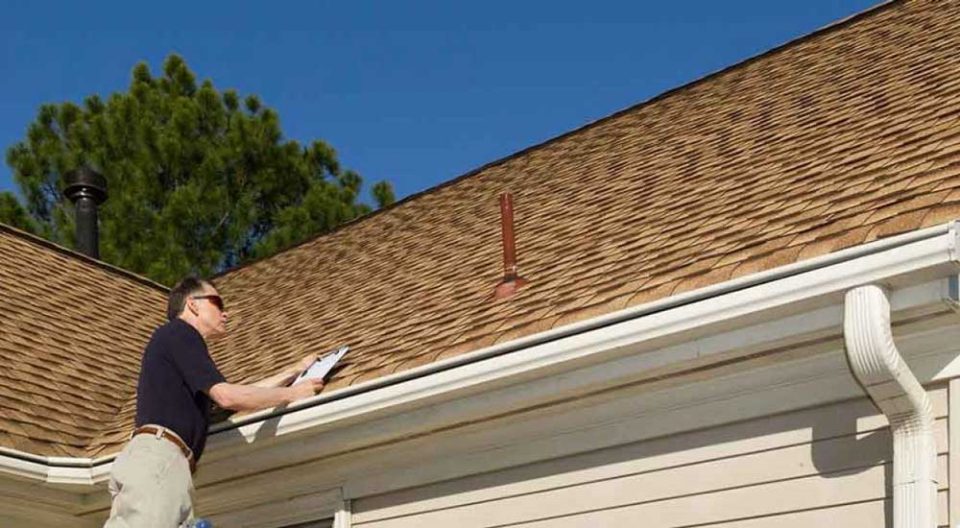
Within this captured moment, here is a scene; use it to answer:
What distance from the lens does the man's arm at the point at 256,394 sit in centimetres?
552

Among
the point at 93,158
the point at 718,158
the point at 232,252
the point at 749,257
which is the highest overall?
the point at 93,158

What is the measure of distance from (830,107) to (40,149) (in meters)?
22.7

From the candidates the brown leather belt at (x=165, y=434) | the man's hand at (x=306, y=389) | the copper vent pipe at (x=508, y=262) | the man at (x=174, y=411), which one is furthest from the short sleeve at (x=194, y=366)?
the copper vent pipe at (x=508, y=262)

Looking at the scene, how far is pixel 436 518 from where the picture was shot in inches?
243

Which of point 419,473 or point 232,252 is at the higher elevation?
point 232,252

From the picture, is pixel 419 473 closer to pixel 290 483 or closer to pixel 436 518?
pixel 436 518

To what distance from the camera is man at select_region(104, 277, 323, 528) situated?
17.4 feet

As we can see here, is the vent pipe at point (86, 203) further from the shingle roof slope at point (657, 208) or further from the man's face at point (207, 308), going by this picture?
the man's face at point (207, 308)

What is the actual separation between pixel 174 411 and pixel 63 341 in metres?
4.57

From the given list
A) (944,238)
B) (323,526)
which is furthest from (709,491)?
(323,526)

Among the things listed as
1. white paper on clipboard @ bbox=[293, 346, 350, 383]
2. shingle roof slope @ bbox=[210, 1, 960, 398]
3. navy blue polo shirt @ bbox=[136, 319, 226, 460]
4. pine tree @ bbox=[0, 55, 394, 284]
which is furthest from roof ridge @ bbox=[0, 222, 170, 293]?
pine tree @ bbox=[0, 55, 394, 284]

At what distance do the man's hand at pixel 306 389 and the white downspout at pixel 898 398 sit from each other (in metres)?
2.68

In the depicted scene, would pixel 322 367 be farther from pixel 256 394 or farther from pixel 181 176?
pixel 181 176

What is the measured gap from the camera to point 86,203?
15461 millimetres
